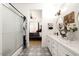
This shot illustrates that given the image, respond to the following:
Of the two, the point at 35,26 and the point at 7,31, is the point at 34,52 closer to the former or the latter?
the point at 7,31

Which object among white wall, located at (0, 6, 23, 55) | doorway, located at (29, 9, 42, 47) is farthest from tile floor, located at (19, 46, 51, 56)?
doorway, located at (29, 9, 42, 47)

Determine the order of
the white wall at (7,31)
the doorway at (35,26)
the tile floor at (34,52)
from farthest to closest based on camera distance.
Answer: the doorway at (35,26) < the tile floor at (34,52) < the white wall at (7,31)

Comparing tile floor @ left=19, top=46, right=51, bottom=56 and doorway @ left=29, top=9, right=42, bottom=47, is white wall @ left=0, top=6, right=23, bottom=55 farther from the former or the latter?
doorway @ left=29, top=9, right=42, bottom=47

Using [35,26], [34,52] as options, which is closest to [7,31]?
[34,52]

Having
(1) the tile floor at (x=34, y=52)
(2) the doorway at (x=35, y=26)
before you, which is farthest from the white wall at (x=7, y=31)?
(2) the doorway at (x=35, y=26)

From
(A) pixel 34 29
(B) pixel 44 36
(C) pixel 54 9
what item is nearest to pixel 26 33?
(B) pixel 44 36

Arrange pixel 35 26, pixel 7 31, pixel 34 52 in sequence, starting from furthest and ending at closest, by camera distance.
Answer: pixel 35 26 < pixel 34 52 < pixel 7 31

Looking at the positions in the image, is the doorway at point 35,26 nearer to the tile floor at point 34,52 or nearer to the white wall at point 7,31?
the tile floor at point 34,52

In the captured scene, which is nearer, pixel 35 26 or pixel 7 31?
pixel 7 31

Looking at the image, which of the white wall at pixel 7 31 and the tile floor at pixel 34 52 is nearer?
the white wall at pixel 7 31

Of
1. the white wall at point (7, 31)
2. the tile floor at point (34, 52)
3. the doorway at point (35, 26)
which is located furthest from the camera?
the doorway at point (35, 26)

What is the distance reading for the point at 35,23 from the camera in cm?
698

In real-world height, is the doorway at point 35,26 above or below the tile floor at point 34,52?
above

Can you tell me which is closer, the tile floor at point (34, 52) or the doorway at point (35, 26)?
the tile floor at point (34, 52)
